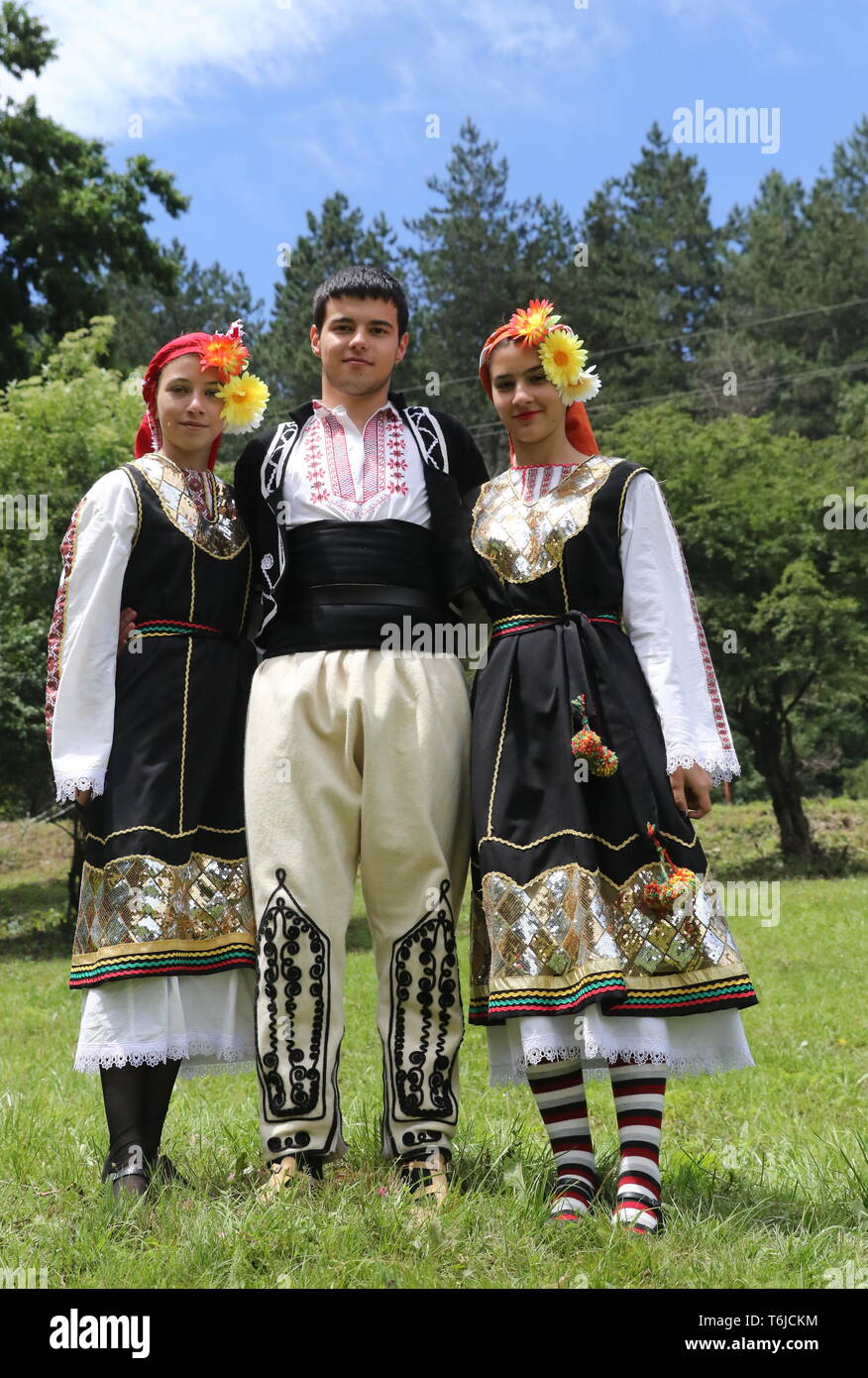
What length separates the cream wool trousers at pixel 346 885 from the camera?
371 centimetres

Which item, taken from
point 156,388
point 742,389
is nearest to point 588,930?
point 156,388

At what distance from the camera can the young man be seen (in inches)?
146

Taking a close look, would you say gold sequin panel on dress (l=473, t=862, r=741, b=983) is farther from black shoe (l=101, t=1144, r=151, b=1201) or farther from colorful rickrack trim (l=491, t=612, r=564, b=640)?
black shoe (l=101, t=1144, r=151, b=1201)

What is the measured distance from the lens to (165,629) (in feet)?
12.8

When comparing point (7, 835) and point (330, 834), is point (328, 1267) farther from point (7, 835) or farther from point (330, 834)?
point (7, 835)

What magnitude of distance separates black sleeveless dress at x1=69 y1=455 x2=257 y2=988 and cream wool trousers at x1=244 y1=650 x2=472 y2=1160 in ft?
0.46

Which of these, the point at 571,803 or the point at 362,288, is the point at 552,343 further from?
the point at 571,803

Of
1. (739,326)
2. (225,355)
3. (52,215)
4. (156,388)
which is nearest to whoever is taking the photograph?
(225,355)

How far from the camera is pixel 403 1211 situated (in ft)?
11.4

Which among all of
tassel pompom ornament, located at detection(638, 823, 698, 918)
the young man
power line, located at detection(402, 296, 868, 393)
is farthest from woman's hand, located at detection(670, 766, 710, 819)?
power line, located at detection(402, 296, 868, 393)

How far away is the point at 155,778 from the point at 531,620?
1152 mm

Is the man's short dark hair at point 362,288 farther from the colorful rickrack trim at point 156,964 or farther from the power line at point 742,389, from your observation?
the power line at point 742,389
